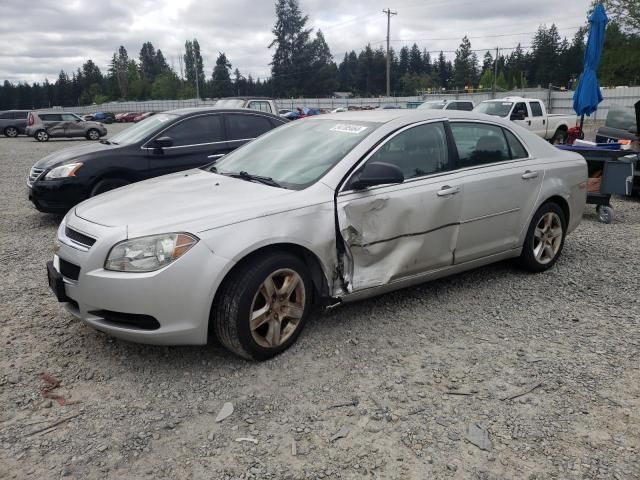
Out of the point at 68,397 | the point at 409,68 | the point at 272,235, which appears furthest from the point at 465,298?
the point at 409,68

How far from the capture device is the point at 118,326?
3121mm

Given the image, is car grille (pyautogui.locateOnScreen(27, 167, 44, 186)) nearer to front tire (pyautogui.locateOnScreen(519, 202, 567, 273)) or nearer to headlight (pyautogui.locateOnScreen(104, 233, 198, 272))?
headlight (pyautogui.locateOnScreen(104, 233, 198, 272))

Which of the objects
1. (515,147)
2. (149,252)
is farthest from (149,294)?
(515,147)

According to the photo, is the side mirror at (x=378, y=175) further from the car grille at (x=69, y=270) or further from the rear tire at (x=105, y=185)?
the rear tire at (x=105, y=185)

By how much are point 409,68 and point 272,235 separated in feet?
451

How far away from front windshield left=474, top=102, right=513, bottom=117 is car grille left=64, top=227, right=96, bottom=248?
15793mm

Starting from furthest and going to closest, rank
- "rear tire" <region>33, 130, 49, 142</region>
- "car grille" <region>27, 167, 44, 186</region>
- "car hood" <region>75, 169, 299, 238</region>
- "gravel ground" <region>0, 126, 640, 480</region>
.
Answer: "rear tire" <region>33, 130, 49, 142</region>
"car grille" <region>27, 167, 44, 186</region>
"car hood" <region>75, 169, 299, 238</region>
"gravel ground" <region>0, 126, 640, 480</region>

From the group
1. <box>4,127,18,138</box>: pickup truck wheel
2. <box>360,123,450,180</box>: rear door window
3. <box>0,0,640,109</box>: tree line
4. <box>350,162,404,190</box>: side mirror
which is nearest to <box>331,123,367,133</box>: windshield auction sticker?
<box>360,123,450,180</box>: rear door window

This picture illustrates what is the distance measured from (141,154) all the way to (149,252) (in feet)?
15.3

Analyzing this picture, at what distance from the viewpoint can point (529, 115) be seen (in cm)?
1745

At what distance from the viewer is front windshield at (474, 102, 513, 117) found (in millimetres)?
17266

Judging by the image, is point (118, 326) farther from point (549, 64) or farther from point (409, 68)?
point (409, 68)

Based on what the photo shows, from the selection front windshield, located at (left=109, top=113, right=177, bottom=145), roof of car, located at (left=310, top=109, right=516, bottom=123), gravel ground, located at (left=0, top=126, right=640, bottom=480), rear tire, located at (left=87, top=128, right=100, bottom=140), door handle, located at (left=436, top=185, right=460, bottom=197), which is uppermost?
roof of car, located at (left=310, top=109, right=516, bottom=123)

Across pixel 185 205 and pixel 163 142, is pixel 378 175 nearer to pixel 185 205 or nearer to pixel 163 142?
pixel 185 205
